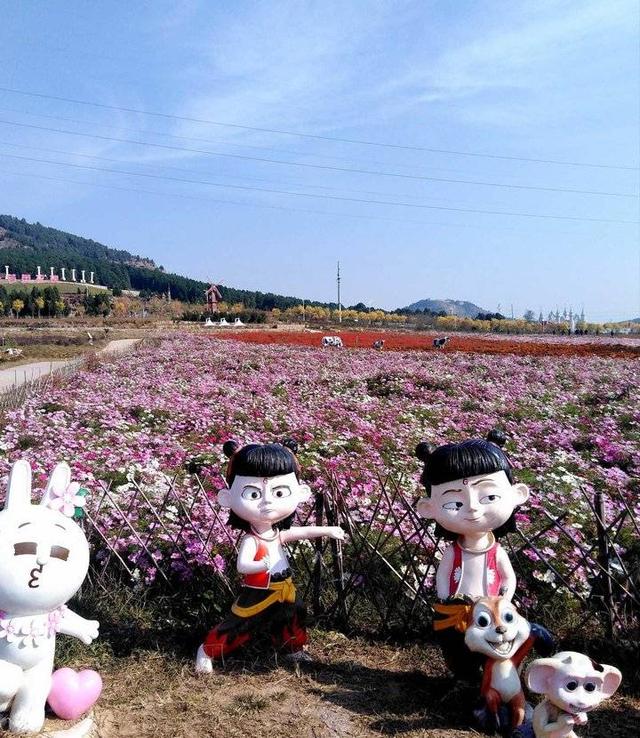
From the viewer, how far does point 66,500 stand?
3.03 meters

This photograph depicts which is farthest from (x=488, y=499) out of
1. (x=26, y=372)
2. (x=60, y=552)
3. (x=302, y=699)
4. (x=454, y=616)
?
(x=26, y=372)

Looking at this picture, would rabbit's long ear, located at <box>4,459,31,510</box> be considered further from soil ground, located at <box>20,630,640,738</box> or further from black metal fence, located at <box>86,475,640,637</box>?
black metal fence, located at <box>86,475,640,637</box>

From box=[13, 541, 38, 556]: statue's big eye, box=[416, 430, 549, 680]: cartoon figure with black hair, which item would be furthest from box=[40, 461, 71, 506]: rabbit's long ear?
box=[416, 430, 549, 680]: cartoon figure with black hair

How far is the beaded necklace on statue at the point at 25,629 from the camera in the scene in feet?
9.16

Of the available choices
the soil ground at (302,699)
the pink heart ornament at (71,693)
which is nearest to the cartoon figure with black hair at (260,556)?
the soil ground at (302,699)

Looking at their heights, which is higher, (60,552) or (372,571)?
(60,552)

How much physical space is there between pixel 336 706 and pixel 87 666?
58.0 inches

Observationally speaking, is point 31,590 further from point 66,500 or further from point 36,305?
point 36,305

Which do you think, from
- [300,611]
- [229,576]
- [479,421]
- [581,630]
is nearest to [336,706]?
[300,611]

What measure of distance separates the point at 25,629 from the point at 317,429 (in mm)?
6515

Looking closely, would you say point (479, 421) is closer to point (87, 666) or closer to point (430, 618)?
point (430, 618)

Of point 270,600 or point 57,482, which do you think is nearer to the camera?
point 57,482

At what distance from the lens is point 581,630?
3766mm

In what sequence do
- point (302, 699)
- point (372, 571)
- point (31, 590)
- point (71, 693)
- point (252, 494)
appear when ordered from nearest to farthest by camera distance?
1. point (31, 590)
2. point (71, 693)
3. point (302, 699)
4. point (252, 494)
5. point (372, 571)
